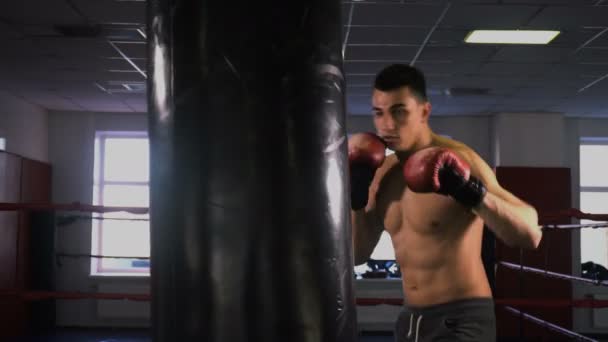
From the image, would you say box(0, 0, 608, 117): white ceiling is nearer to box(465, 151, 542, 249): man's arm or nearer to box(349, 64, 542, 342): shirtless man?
box(349, 64, 542, 342): shirtless man

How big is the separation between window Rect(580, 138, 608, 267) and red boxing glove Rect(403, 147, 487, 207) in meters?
6.73

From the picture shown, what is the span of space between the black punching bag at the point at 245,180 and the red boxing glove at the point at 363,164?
100 cm

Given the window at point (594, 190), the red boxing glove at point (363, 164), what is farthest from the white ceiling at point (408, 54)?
the red boxing glove at point (363, 164)

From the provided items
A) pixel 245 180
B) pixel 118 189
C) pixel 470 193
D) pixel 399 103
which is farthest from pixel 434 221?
pixel 118 189

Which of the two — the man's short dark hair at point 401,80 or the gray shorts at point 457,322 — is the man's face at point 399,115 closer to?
the man's short dark hair at point 401,80

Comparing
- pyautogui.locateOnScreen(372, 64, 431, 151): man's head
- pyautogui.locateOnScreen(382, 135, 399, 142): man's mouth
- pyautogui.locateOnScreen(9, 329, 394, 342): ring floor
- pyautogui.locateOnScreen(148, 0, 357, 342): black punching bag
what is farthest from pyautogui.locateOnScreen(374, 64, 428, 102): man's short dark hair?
pyautogui.locateOnScreen(9, 329, 394, 342): ring floor

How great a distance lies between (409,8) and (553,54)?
160 cm

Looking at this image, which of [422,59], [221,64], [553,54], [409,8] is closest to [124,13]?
[409,8]

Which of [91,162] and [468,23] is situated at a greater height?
[468,23]

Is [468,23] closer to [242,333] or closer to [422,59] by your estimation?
[422,59]

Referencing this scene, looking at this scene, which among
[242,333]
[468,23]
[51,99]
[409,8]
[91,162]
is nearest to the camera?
[242,333]

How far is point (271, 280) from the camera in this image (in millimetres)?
642

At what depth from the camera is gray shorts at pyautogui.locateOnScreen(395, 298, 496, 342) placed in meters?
1.62

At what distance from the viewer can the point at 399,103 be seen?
1.64 metres
